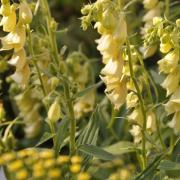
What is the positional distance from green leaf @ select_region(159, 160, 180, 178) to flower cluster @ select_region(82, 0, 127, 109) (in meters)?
0.23

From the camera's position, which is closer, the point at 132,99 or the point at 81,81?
the point at 132,99

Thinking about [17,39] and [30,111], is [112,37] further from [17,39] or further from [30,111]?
[30,111]

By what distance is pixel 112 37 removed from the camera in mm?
1832

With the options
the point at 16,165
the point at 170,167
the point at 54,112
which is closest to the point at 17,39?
the point at 54,112

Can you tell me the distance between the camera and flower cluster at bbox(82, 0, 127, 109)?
1767 millimetres

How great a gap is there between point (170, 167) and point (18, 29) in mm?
631

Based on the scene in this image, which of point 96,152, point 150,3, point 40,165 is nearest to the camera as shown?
point 40,165

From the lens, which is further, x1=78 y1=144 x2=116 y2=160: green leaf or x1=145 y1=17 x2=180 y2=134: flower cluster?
x1=78 y1=144 x2=116 y2=160: green leaf

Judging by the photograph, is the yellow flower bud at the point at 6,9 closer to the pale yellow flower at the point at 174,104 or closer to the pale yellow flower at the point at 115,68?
the pale yellow flower at the point at 115,68

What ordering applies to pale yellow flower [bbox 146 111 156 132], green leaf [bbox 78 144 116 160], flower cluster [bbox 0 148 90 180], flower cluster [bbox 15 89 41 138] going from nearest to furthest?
flower cluster [bbox 0 148 90 180] < green leaf [bbox 78 144 116 160] < pale yellow flower [bbox 146 111 156 132] < flower cluster [bbox 15 89 41 138]

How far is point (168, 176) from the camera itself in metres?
1.98

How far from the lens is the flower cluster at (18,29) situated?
191cm

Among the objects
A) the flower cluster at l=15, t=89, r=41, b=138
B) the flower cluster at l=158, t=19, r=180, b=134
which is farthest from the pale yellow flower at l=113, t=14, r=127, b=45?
the flower cluster at l=15, t=89, r=41, b=138

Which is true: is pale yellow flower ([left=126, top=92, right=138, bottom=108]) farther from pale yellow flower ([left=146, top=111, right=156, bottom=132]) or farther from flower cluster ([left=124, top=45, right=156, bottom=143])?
pale yellow flower ([left=146, top=111, right=156, bottom=132])
